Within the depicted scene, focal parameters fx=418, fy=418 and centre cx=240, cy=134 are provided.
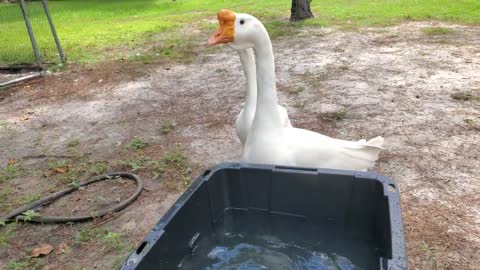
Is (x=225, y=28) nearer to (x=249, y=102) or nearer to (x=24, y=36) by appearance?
(x=249, y=102)

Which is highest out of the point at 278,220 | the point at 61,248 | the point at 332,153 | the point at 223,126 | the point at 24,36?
the point at 24,36

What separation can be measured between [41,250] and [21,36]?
5.29 m

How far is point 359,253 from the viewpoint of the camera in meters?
1.92

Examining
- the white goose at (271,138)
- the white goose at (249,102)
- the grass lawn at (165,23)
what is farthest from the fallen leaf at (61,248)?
the grass lawn at (165,23)

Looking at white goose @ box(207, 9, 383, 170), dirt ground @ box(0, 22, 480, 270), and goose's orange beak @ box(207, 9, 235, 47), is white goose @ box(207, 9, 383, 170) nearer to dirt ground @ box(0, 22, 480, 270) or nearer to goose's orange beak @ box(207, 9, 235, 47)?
goose's orange beak @ box(207, 9, 235, 47)

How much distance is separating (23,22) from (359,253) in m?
6.45

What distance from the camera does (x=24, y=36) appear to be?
21.9 ft

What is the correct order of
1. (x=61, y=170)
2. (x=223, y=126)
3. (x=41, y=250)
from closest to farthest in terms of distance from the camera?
1. (x=41, y=250)
2. (x=61, y=170)
3. (x=223, y=126)

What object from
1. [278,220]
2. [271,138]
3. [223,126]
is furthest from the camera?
[223,126]

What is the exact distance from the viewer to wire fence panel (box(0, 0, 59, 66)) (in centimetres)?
661

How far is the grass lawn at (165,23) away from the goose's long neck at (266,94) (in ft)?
15.0

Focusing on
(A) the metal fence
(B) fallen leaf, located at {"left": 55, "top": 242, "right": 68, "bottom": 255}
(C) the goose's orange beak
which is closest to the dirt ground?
(B) fallen leaf, located at {"left": 55, "top": 242, "right": 68, "bottom": 255}

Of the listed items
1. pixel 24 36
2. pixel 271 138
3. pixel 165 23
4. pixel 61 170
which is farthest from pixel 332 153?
pixel 165 23

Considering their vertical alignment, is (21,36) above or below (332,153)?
above
